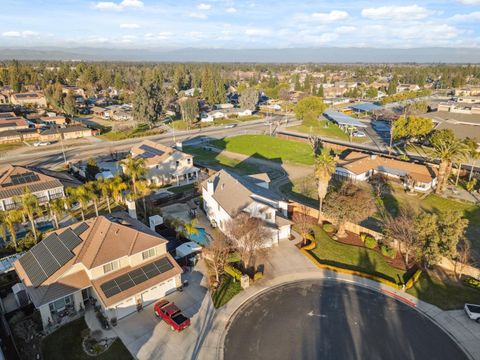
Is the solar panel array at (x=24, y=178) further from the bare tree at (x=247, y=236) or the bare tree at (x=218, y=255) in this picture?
the bare tree at (x=247, y=236)

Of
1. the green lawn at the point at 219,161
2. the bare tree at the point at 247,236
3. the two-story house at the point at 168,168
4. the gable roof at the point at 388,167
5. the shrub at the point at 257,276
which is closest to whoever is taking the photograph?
the shrub at the point at 257,276

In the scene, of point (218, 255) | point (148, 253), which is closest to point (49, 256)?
point (148, 253)

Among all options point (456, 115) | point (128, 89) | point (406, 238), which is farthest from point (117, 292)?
point (128, 89)

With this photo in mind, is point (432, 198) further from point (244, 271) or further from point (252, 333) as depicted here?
point (252, 333)

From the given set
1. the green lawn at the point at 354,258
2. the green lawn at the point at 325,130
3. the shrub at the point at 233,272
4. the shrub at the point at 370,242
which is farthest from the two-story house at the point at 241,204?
the green lawn at the point at 325,130

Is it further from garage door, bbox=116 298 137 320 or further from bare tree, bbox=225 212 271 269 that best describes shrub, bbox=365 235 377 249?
garage door, bbox=116 298 137 320

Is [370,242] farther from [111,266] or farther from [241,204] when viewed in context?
[111,266]
